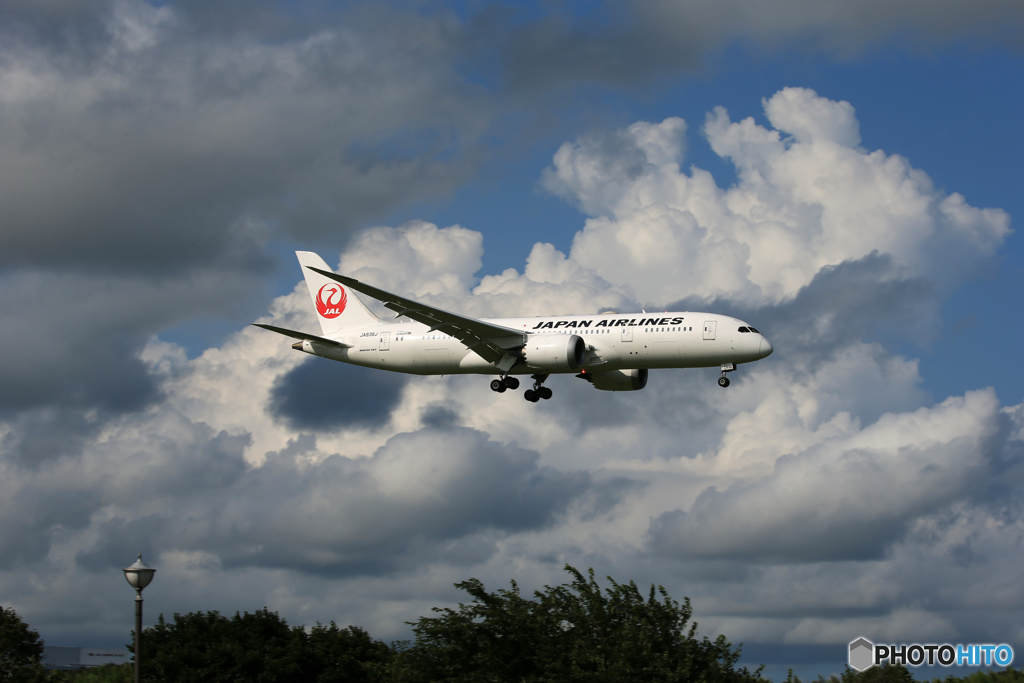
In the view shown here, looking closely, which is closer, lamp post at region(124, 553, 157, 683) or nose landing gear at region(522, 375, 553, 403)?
lamp post at region(124, 553, 157, 683)

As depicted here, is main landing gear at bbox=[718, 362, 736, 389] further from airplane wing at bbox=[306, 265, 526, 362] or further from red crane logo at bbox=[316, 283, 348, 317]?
red crane logo at bbox=[316, 283, 348, 317]

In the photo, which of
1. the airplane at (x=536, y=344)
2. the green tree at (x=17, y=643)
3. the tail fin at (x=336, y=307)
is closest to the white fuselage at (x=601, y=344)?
the airplane at (x=536, y=344)

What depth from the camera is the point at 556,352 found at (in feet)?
155

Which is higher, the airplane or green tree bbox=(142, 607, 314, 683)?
the airplane

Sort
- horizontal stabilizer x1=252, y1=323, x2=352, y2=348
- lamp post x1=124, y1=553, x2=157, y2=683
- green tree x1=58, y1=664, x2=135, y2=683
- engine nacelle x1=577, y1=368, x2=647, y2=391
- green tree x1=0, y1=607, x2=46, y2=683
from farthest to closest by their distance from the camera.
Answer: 1. green tree x1=0, y1=607, x2=46, y2=683
2. green tree x1=58, y1=664, x2=135, y2=683
3. engine nacelle x1=577, y1=368, x2=647, y2=391
4. horizontal stabilizer x1=252, y1=323, x2=352, y2=348
5. lamp post x1=124, y1=553, x2=157, y2=683

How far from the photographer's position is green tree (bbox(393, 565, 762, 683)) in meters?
38.4

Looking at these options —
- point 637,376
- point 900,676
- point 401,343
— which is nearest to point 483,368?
point 401,343

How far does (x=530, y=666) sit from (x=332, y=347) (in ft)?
72.9

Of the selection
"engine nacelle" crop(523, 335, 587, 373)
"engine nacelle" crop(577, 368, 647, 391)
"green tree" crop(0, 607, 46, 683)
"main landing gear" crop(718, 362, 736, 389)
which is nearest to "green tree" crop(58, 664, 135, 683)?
"green tree" crop(0, 607, 46, 683)

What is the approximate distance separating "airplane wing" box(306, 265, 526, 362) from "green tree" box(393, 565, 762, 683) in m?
12.0

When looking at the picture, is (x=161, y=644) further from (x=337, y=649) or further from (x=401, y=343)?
(x=401, y=343)

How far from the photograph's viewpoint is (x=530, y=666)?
41.2 meters

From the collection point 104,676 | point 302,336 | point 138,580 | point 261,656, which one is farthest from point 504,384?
point 104,676

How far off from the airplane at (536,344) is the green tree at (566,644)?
35.1 ft
